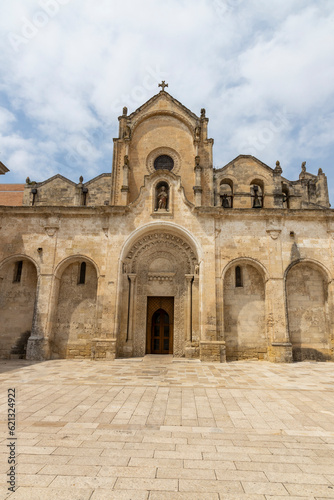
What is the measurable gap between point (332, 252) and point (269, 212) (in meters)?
3.85

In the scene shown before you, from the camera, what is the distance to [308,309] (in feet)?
51.5

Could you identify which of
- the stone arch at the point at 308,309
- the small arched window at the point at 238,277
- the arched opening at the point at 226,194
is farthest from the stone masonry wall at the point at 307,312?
the arched opening at the point at 226,194

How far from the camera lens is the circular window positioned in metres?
19.1

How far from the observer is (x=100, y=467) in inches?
160

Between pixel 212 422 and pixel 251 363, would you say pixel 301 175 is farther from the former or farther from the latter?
pixel 212 422

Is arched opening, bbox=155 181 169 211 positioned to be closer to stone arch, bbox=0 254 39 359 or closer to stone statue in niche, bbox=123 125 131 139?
stone statue in niche, bbox=123 125 131 139

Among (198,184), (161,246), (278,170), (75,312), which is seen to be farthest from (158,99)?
(75,312)

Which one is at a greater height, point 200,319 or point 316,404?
point 200,319

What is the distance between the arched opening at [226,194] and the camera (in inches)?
842

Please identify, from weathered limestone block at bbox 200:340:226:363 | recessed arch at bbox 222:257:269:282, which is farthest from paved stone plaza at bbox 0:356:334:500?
recessed arch at bbox 222:257:269:282

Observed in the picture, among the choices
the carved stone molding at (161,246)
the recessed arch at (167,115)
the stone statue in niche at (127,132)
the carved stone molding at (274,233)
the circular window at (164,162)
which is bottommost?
the carved stone molding at (161,246)

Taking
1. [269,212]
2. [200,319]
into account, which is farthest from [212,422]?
[269,212]

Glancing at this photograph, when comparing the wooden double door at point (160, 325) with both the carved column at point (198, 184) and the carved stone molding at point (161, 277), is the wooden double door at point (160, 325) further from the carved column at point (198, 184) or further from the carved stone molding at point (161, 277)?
the carved column at point (198, 184)

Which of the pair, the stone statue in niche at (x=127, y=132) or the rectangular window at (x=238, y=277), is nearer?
the rectangular window at (x=238, y=277)
